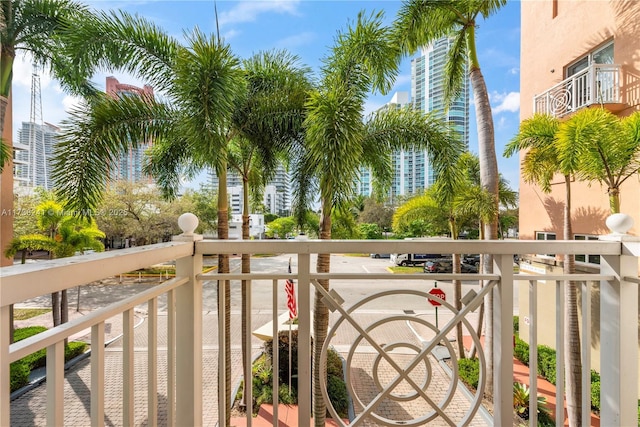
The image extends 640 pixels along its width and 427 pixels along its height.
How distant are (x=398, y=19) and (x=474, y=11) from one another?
136 cm

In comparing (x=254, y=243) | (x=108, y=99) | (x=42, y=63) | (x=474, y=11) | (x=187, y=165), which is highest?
(x=474, y=11)

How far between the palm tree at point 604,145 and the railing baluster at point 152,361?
4299 millimetres

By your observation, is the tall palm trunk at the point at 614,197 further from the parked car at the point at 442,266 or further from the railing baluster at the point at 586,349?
the parked car at the point at 442,266

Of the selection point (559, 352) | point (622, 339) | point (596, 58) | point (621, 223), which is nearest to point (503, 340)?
point (559, 352)

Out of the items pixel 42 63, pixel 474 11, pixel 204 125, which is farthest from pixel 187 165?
pixel 474 11

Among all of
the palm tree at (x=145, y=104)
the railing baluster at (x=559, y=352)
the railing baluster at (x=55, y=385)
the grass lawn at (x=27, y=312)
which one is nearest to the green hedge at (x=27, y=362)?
the palm tree at (x=145, y=104)

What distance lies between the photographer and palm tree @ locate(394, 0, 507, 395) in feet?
13.7

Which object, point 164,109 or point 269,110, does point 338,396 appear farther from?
point 164,109

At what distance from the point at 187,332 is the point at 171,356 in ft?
0.32

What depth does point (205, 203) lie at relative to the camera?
13.9 m

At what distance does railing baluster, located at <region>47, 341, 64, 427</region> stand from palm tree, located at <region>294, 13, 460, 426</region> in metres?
2.15

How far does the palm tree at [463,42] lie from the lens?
4.18 m

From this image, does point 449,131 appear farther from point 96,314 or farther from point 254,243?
point 96,314

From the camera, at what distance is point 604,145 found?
10.6 ft
